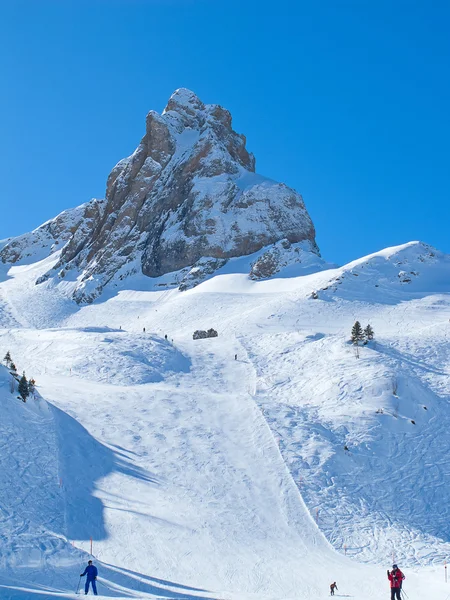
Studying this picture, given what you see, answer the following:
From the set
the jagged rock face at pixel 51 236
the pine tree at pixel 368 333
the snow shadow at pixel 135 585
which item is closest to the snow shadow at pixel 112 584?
the snow shadow at pixel 135 585

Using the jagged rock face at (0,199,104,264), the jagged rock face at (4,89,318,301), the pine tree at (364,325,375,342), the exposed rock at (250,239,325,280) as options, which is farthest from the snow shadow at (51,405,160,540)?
the jagged rock face at (0,199,104,264)

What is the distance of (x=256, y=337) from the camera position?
49688 mm

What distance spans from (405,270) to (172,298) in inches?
1193

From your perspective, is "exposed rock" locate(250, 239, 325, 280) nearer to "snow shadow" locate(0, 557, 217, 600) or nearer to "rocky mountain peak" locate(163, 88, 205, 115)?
"rocky mountain peak" locate(163, 88, 205, 115)

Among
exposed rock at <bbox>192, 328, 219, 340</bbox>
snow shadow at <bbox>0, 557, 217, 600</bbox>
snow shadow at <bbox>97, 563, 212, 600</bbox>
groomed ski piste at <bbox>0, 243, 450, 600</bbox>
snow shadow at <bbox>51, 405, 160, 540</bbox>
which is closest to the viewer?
snow shadow at <bbox>0, 557, 217, 600</bbox>

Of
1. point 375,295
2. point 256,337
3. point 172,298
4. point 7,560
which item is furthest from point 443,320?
point 7,560

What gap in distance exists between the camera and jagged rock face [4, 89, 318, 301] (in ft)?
292

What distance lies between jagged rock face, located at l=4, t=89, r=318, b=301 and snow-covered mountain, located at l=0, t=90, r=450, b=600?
16.9 meters

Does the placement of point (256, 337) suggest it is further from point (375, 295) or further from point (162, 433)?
point (162, 433)

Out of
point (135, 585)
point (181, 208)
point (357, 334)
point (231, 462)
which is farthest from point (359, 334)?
point (181, 208)

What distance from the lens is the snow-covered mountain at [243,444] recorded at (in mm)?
17422

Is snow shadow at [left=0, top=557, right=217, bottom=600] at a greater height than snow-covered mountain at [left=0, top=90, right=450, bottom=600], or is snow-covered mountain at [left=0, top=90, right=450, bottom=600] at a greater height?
snow-covered mountain at [left=0, top=90, right=450, bottom=600]

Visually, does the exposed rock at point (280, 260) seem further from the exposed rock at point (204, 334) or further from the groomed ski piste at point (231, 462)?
the exposed rock at point (204, 334)

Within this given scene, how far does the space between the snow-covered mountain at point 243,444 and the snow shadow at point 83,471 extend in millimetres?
90
